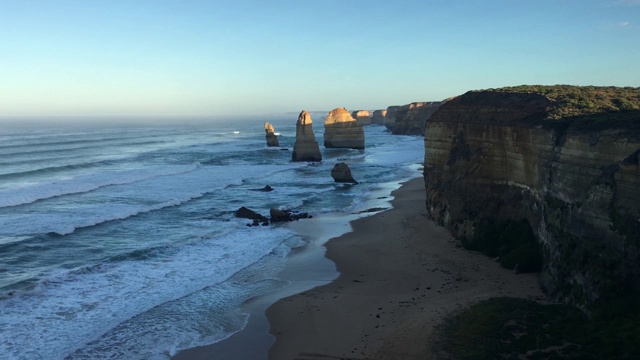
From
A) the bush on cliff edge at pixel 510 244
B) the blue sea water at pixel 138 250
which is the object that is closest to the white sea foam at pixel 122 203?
the blue sea water at pixel 138 250

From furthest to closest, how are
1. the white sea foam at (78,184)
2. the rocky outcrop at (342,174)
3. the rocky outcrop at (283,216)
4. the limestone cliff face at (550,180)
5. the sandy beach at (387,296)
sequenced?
the rocky outcrop at (342,174) < the white sea foam at (78,184) < the rocky outcrop at (283,216) < the sandy beach at (387,296) < the limestone cliff face at (550,180)

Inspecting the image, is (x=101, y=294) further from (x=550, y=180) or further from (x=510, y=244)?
(x=550, y=180)

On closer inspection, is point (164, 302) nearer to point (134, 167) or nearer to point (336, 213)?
point (336, 213)

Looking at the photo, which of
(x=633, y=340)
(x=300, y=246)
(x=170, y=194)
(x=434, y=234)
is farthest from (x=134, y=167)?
(x=633, y=340)

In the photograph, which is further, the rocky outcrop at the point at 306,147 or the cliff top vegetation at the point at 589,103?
the rocky outcrop at the point at 306,147

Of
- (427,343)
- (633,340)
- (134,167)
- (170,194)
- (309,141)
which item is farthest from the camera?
(309,141)

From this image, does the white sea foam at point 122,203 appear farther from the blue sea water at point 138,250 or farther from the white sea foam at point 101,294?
the white sea foam at point 101,294
